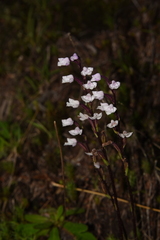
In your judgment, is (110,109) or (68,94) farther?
(68,94)

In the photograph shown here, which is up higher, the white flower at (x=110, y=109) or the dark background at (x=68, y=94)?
the white flower at (x=110, y=109)

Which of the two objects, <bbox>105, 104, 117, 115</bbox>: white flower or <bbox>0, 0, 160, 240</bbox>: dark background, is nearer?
<bbox>105, 104, 117, 115</bbox>: white flower

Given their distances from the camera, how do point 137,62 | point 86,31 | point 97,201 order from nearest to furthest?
point 97,201 → point 137,62 → point 86,31

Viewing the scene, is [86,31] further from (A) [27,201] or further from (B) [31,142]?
(A) [27,201]

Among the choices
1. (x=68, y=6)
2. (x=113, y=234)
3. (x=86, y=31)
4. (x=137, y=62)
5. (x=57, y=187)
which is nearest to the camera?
(x=113, y=234)

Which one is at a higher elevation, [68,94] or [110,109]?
[110,109]

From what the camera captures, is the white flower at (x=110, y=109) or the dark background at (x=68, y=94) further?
the dark background at (x=68, y=94)

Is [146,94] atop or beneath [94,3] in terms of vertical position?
beneath

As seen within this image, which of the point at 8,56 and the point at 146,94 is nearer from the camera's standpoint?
the point at 146,94

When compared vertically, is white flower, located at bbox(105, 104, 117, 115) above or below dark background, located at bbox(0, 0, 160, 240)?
above

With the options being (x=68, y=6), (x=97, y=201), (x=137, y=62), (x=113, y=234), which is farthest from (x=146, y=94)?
(x=68, y=6)

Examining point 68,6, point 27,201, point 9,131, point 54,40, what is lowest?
point 27,201
